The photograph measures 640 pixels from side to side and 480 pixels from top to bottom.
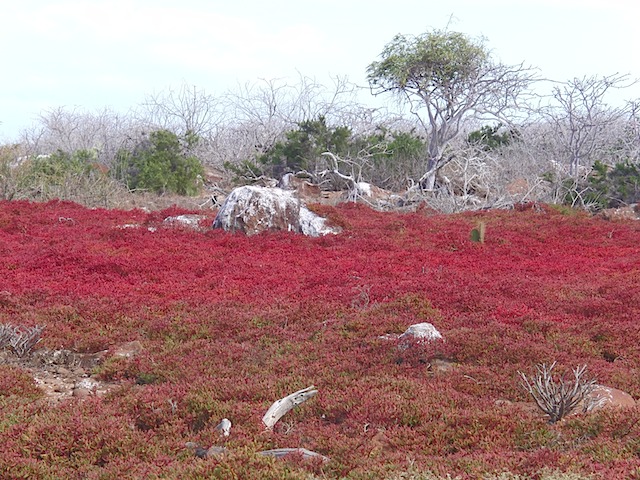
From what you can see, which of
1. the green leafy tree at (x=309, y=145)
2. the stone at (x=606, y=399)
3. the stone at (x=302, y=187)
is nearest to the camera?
the stone at (x=606, y=399)

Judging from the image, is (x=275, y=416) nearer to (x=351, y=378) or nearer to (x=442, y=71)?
(x=351, y=378)

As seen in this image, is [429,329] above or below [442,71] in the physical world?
below

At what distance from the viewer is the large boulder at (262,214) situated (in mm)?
15812

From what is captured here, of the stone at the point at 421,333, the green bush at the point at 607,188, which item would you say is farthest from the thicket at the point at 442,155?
the stone at the point at 421,333

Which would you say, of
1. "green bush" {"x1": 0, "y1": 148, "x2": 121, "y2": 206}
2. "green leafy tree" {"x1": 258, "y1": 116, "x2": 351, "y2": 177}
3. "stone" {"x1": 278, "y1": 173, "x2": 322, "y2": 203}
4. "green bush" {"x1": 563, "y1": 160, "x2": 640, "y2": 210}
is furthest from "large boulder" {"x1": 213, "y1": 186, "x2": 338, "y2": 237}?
"green bush" {"x1": 563, "y1": 160, "x2": 640, "y2": 210}

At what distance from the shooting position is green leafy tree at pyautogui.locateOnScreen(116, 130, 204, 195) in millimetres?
26656

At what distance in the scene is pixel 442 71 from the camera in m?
28.2

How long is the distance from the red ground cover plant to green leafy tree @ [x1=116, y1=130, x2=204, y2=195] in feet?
37.6

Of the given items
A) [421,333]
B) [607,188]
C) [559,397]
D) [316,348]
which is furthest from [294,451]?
[607,188]

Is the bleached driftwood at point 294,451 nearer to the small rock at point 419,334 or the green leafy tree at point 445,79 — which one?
the small rock at point 419,334

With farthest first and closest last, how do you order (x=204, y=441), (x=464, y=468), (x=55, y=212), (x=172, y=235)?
1. (x=55, y=212)
2. (x=172, y=235)
3. (x=204, y=441)
4. (x=464, y=468)

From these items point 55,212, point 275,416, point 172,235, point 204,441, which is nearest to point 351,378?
point 275,416

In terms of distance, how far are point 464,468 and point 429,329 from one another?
326cm

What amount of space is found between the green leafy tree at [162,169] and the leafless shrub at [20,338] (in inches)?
740
